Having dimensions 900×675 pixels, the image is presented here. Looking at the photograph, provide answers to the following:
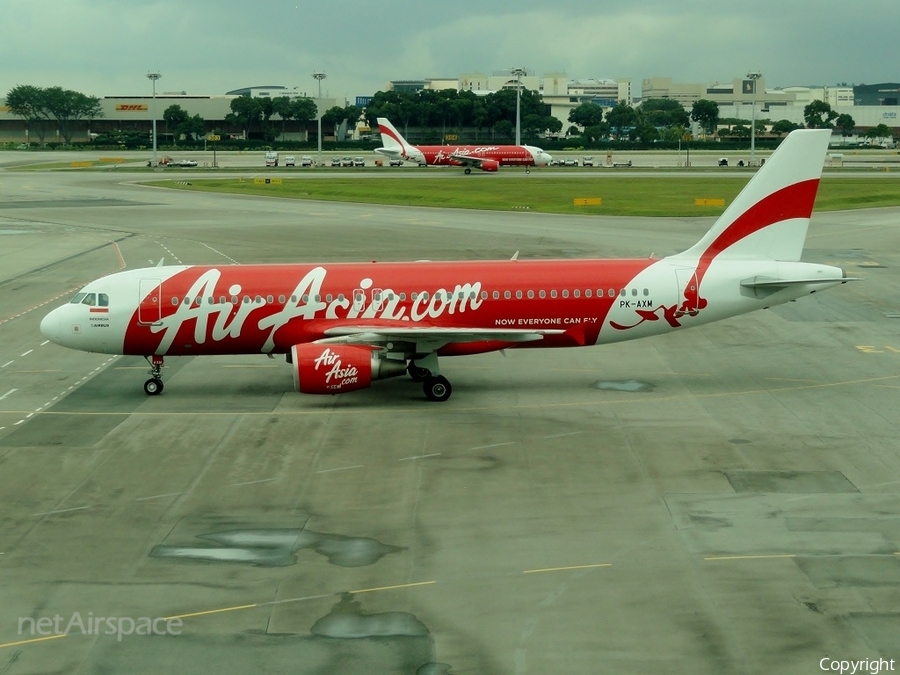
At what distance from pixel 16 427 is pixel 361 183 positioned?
3924 inches

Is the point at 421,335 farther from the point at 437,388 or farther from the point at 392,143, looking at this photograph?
the point at 392,143

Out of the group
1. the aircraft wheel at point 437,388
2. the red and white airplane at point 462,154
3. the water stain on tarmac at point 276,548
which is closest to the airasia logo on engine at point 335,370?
the aircraft wheel at point 437,388

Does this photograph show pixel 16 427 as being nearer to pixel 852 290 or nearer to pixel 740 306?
pixel 740 306

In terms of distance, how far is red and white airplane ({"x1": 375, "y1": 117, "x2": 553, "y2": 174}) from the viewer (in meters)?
154

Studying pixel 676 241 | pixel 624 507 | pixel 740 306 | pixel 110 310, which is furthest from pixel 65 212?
pixel 624 507

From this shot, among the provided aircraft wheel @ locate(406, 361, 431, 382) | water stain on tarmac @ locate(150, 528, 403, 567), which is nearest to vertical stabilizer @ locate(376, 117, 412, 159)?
aircraft wheel @ locate(406, 361, 431, 382)

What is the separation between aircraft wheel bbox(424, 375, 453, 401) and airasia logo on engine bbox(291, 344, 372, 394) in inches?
94.3

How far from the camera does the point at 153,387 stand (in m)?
36.8

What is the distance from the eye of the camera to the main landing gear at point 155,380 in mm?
36812

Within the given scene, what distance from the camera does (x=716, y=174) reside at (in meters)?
142

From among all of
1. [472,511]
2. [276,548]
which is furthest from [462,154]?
[276,548]

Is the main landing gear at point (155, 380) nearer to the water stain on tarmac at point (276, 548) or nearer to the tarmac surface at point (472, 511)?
the tarmac surface at point (472, 511)

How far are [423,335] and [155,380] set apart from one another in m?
10.0

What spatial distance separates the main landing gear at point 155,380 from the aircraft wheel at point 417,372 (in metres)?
8.84
